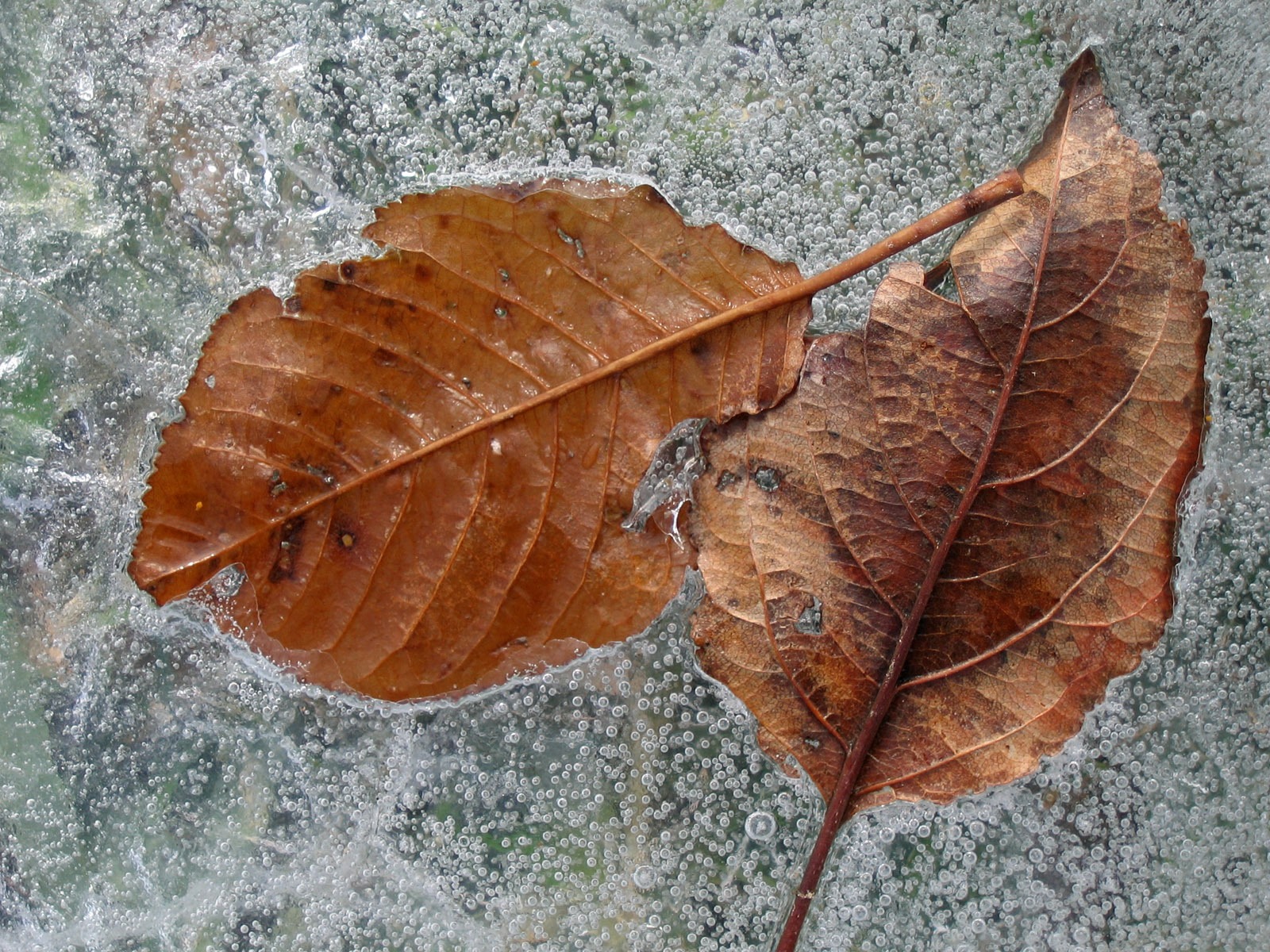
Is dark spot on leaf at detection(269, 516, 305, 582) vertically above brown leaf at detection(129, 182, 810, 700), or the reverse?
brown leaf at detection(129, 182, 810, 700)

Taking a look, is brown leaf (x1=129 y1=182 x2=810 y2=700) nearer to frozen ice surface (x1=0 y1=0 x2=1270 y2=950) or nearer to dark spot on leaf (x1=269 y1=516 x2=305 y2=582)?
dark spot on leaf (x1=269 y1=516 x2=305 y2=582)

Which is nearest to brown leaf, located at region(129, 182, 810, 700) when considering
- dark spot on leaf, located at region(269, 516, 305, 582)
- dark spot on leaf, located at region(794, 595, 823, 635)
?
dark spot on leaf, located at region(269, 516, 305, 582)

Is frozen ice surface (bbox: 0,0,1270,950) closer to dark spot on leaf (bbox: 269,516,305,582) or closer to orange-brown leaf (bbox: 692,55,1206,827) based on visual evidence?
orange-brown leaf (bbox: 692,55,1206,827)

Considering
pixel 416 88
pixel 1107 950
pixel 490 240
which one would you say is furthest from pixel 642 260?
pixel 1107 950

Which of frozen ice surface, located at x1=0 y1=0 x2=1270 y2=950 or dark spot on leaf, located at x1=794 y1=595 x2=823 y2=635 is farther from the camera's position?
frozen ice surface, located at x1=0 y1=0 x2=1270 y2=950

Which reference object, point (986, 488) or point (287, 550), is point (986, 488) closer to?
point (986, 488)

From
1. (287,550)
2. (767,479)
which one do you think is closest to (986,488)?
(767,479)

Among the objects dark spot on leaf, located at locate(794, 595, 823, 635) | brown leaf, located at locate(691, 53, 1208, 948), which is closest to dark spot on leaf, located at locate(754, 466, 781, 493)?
brown leaf, located at locate(691, 53, 1208, 948)
